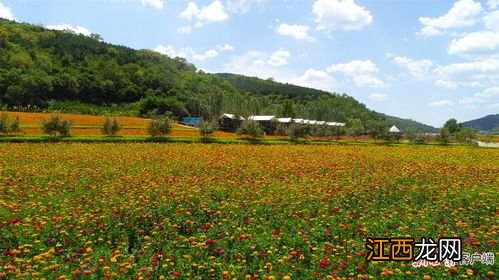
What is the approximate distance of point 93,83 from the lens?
143125 mm

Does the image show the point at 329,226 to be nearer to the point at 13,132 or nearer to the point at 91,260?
the point at 91,260

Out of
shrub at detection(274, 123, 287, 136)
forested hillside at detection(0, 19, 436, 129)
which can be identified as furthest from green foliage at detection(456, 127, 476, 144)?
forested hillside at detection(0, 19, 436, 129)

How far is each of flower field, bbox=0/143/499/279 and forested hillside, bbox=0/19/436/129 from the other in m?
106

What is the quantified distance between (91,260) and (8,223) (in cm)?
Result: 385

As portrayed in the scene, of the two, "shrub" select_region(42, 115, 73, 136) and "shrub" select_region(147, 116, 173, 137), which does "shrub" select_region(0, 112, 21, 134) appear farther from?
"shrub" select_region(147, 116, 173, 137)

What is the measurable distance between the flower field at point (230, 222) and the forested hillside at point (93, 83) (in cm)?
10595

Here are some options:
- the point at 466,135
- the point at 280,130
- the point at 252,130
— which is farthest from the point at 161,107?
the point at 466,135

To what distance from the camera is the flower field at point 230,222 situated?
23.7 ft

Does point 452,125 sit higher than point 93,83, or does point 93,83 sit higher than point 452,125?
point 93,83

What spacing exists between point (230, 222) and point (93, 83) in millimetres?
146973

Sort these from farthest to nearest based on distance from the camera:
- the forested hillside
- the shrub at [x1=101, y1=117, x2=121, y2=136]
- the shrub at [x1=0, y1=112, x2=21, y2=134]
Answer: the forested hillside < the shrub at [x1=101, y1=117, x2=121, y2=136] < the shrub at [x1=0, y1=112, x2=21, y2=134]

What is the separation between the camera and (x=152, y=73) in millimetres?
169625

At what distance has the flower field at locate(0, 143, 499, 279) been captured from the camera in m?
7.24

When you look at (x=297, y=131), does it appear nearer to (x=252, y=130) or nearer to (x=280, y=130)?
(x=252, y=130)
